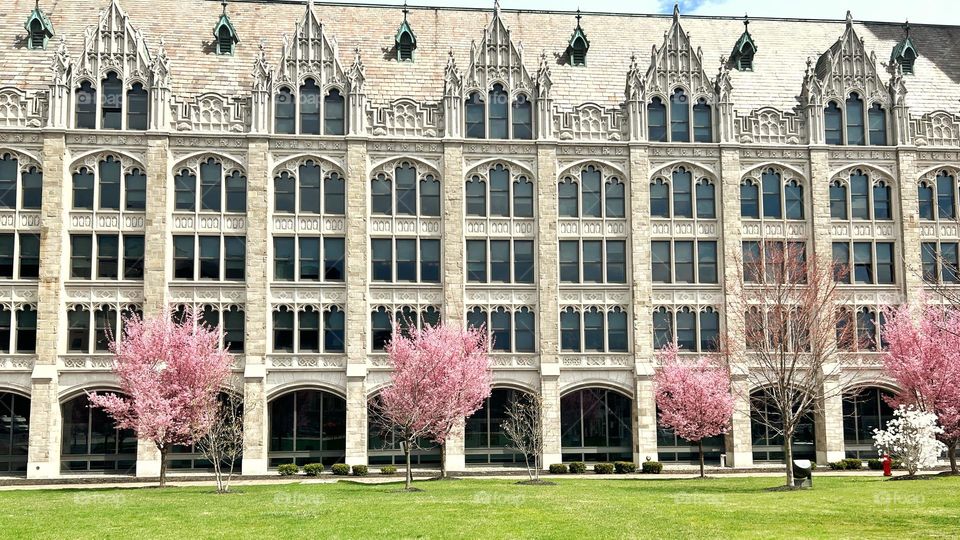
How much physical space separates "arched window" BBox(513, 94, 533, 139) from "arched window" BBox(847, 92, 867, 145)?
15.7 metres

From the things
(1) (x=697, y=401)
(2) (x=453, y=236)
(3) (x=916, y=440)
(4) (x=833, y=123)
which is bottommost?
(3) (x=916, y=440)

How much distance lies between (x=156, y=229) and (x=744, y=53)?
102 ft

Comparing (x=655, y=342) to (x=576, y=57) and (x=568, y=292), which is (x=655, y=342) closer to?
(x=568, y=292)

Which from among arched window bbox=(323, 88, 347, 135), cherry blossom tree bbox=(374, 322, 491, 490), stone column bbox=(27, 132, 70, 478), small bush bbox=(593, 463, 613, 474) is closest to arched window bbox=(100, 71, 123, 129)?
stone column bbox=(27, 132, 70, 478)

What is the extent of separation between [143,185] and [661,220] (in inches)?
944

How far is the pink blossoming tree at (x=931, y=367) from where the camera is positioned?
129 feet

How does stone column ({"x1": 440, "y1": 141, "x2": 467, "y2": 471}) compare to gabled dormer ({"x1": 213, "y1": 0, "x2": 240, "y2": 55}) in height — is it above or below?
below

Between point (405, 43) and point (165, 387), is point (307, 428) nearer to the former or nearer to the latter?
point (165, 387)

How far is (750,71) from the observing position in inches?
2100

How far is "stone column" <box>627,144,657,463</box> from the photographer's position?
46.0 metres

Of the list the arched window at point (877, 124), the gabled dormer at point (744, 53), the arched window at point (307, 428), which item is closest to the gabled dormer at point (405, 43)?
the gabled dormer at point (744, 53)

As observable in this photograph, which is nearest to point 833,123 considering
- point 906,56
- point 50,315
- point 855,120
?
point 855,120

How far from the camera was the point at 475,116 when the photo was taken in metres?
48.0

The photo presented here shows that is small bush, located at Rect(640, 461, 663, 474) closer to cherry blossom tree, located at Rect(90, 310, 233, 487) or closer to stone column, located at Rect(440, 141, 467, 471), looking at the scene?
stone column, located at Rect(440, 141, 467, 471)
